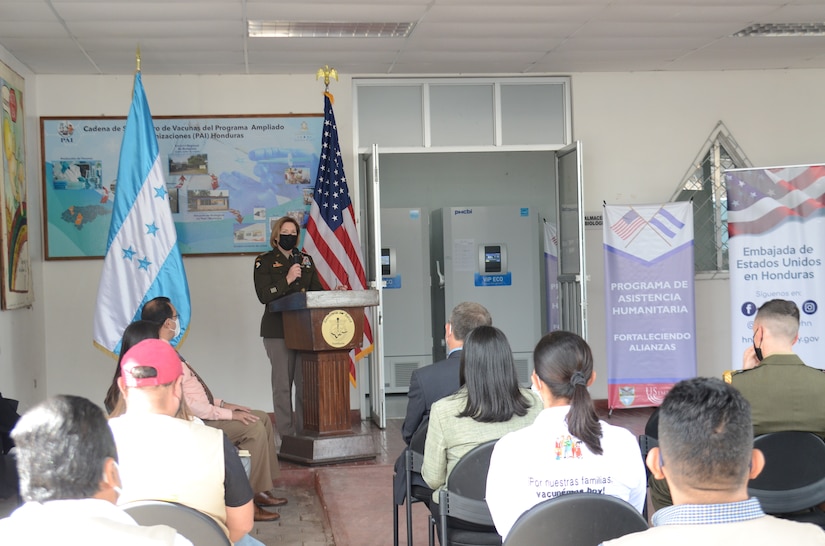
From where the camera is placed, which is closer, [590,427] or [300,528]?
[590,427]

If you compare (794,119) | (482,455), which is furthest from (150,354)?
(794,119)

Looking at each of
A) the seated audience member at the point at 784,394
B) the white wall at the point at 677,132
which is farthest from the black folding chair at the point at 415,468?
the white wall at the point at 677,132

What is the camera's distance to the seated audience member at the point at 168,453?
2283 millimetres

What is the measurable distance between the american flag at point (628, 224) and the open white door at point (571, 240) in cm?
29

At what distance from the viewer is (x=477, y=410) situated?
289cm

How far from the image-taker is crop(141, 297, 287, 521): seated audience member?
4160 mm

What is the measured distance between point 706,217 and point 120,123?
4.99 m

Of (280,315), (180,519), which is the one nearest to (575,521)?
(180,519)

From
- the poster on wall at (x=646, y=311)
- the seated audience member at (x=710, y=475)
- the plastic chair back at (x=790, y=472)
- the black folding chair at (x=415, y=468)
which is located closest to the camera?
the seated audience member at (x=710, y=475)

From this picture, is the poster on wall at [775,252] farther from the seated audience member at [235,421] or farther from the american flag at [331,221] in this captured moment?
the seated audience member at [235,421]

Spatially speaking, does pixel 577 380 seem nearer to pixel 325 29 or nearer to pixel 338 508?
pixel 338 508

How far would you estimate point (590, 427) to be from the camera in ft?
7.38

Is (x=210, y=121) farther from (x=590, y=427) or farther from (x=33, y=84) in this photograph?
(x=590, y=427)

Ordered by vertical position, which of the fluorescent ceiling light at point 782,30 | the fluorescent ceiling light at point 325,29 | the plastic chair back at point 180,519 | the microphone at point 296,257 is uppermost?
the fluorescent ceiling light at point 782,30
